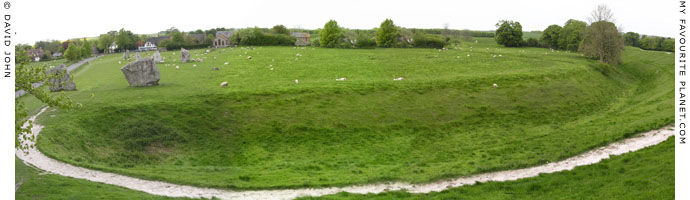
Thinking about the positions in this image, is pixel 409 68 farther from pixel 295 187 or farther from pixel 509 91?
pixel 295 187

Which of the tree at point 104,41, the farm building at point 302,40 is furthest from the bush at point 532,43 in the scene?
the tree at point 104,41

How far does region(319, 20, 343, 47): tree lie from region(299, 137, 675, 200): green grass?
78932mm

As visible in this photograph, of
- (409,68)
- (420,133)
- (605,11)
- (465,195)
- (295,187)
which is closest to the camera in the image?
(465,195)

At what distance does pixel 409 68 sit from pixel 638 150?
3333cm

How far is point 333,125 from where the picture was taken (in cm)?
3147

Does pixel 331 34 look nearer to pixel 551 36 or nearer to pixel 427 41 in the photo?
pixel 427 41

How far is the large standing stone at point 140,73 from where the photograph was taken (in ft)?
125

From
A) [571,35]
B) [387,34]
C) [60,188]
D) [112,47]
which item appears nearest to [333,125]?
[60,188]

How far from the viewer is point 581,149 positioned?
25031mm

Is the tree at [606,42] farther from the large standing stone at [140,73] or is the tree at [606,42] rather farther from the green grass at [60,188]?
the green grass at [60,188]

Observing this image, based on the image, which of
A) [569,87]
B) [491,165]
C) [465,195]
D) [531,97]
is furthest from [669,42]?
[465,195]

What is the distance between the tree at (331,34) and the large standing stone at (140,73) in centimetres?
6122

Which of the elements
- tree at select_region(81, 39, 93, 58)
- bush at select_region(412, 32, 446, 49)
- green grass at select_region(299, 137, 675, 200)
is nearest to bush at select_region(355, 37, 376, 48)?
bush at select_region(412, 32, 446, 49)

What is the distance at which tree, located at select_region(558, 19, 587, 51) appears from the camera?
8562 cm
